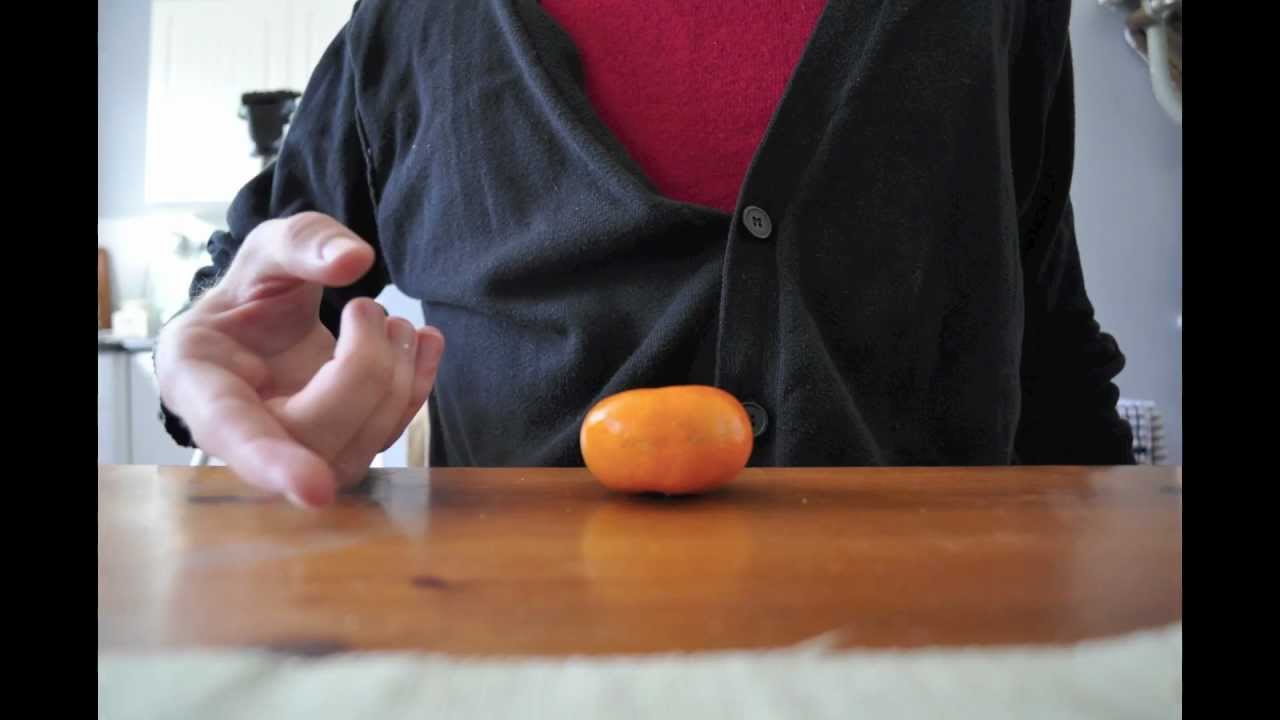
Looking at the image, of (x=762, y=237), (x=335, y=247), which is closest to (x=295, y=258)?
(x=335, y=247)

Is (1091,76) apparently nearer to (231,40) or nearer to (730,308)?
(730,308)

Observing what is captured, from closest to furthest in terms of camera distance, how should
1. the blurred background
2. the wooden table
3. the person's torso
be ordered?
the wooden table
the person's torso
the blurred background

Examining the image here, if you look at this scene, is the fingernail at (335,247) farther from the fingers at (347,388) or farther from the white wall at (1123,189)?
the white wall at (1123,189)

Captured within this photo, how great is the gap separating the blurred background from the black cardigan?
1318mm

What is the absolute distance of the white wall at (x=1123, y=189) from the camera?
7.20 feet

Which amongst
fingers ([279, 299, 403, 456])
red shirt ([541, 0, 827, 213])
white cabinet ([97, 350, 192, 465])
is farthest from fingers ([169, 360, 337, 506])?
white cabinet ([97, 350, 192, 465])

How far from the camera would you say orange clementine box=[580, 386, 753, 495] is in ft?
1.22

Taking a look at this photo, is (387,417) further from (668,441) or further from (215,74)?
(215,74)

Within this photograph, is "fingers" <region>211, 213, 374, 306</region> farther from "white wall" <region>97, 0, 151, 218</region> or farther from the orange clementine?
"white wall" <region>97, 0, 151, 218</region>

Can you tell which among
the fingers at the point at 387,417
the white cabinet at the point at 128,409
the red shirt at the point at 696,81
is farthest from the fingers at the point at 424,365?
the white cabinet at the point at 128,409

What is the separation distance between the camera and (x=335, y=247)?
35 centimetres

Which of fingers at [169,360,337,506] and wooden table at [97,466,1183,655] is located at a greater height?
fingers at [169,360,337,506]

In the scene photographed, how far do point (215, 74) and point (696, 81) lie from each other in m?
2.11

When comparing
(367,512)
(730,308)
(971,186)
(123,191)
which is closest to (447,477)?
(367,512)
